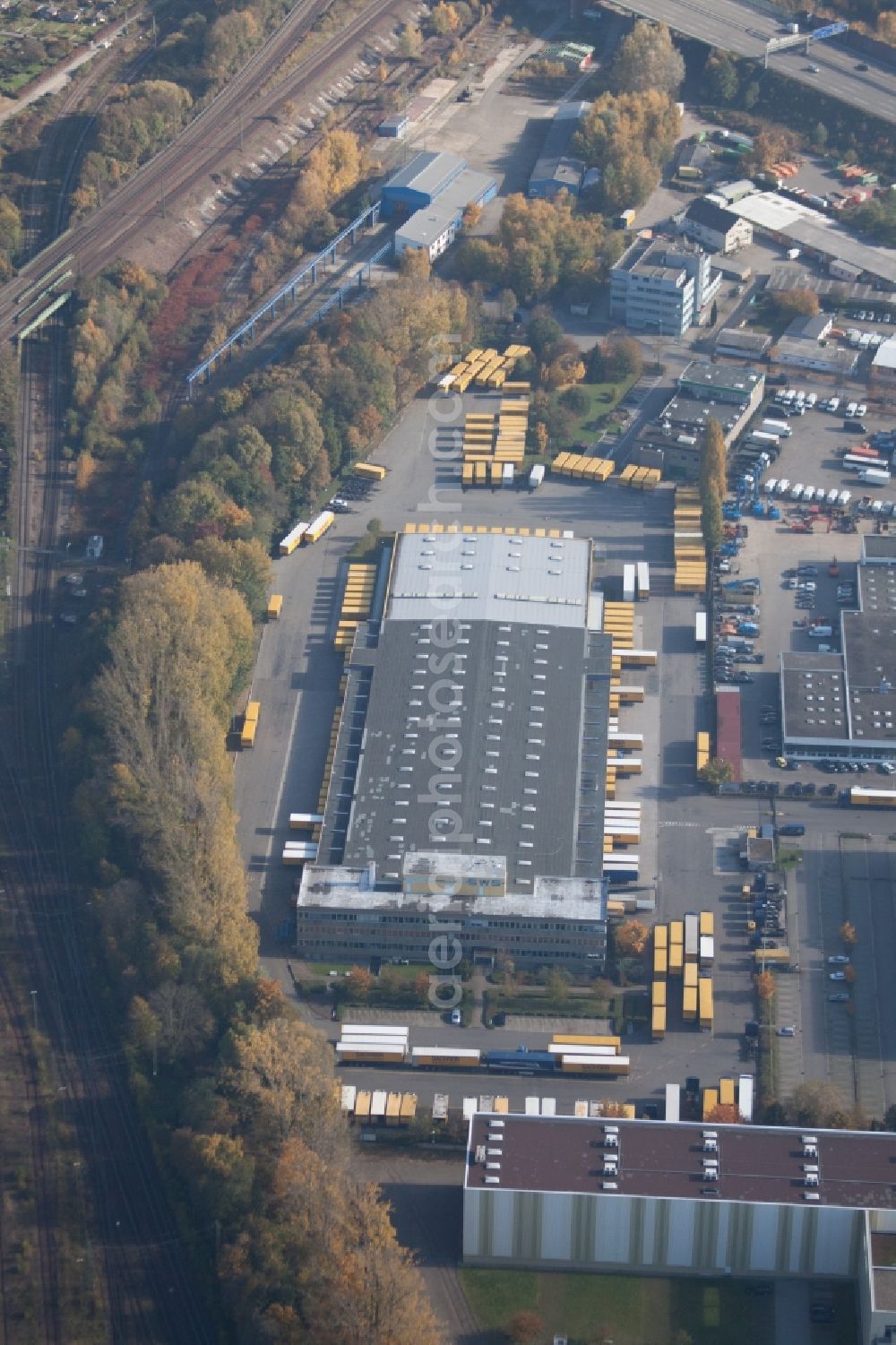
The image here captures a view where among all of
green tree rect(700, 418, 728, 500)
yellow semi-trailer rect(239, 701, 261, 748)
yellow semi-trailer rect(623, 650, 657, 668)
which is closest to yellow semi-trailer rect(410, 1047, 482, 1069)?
yellow semi-trailer rect(239, 701, 261, 748)

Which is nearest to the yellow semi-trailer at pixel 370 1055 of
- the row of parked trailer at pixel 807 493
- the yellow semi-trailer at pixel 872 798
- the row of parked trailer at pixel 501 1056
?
the row of parked trailer at pixel 501 1056

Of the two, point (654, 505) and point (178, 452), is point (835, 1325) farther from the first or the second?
point (178, 452)

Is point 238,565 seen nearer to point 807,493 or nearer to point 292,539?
point 292,539

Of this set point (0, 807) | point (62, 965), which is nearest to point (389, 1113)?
point (62, 965)

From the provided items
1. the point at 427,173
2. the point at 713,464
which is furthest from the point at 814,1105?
the point at 427,173

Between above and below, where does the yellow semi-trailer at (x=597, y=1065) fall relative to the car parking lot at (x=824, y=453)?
below

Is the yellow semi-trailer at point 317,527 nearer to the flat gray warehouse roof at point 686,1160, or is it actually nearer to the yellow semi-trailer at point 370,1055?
the yellow semi-trailer at point 370,1055
